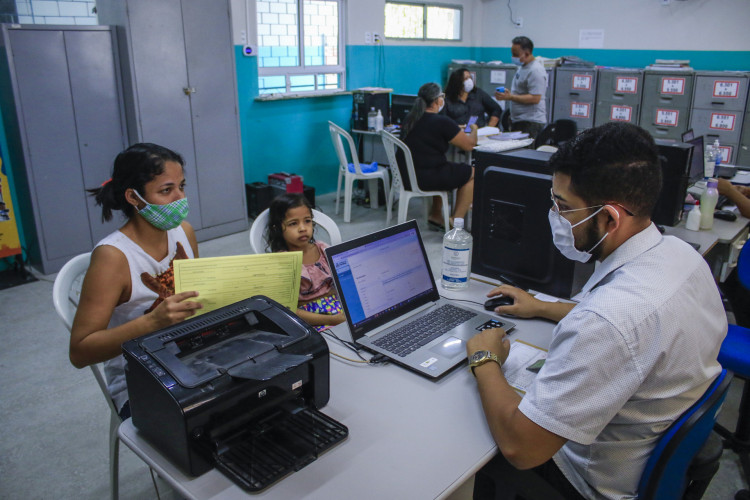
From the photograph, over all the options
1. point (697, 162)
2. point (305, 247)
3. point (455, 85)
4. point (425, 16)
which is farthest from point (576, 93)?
point (305, 247)

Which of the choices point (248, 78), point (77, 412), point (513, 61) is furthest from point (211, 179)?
point (513, 61)

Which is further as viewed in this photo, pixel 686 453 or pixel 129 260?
pixel 129 260

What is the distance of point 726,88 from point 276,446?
5768 mm

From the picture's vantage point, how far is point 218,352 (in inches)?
48.2

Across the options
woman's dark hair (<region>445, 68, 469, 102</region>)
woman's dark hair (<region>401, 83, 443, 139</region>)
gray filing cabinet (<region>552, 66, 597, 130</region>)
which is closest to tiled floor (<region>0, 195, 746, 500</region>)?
woman's dark hair (<region>401, 83, 443, 139</region>)

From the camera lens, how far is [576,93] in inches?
250

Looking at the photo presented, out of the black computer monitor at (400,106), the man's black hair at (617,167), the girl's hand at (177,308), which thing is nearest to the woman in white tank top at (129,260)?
the girl's hand at (177,308)

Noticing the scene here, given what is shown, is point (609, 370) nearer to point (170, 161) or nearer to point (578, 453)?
point (578, 453)

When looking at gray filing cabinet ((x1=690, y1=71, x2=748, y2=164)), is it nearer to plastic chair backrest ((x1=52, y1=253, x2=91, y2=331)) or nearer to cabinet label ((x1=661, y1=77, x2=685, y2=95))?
cabinet label ((x1=661, y1=77, x2=685, y2=95))

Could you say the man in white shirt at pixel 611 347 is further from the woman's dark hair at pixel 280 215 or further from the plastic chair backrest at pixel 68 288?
the plastic chair backrest at pixel 68 288

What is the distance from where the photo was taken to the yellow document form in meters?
1.38

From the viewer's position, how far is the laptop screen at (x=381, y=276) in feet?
4.99

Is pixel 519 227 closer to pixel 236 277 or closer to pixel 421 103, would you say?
pixel 236 277

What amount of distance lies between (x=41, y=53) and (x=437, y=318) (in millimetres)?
3339
